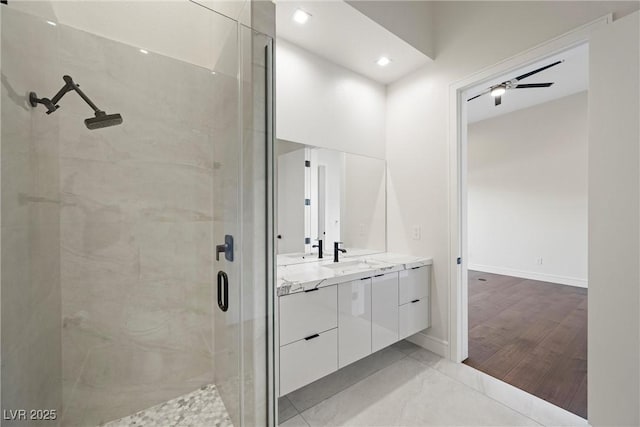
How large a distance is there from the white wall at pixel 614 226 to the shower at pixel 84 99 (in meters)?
2.56

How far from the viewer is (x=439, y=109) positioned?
2.29 metres

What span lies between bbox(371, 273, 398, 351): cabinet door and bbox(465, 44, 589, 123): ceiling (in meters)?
2.13

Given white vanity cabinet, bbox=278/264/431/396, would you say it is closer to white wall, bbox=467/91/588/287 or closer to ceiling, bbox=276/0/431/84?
ceiling, bbox=276/0/431/84

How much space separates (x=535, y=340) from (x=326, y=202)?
234 centimetres

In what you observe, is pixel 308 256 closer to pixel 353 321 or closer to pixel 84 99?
pixel 353 321

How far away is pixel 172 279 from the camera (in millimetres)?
1631

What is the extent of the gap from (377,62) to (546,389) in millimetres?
2840

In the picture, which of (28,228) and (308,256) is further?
(308,256)

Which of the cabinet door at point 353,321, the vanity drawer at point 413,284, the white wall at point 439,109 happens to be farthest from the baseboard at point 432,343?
the cabinet door at point 353,321

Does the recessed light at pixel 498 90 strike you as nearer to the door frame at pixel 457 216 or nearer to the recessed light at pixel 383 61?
the door frame at pixel 457 216

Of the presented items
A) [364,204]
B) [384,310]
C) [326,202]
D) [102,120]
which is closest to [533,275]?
[364,204]

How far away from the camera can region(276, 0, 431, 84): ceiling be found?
1.79 m

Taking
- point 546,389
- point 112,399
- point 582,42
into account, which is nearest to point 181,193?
point 112,399

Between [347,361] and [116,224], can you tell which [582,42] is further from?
[116,224]
